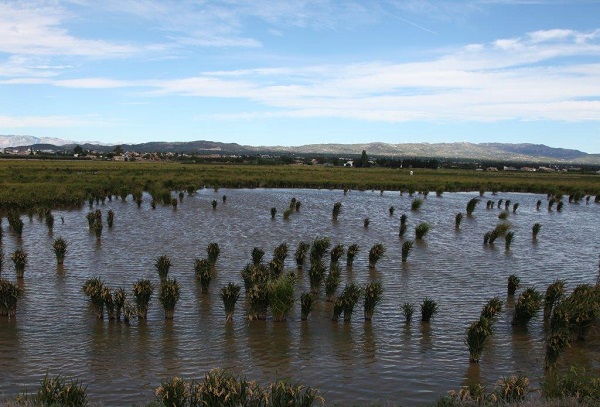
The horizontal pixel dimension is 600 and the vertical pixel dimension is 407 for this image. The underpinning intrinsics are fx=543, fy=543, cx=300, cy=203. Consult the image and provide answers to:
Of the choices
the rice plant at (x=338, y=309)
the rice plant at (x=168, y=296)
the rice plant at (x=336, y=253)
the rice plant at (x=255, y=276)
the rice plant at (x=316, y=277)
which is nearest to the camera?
the rice plant at (x=168, y=296)

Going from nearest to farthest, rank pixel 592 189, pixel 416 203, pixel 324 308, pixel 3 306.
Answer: pixel 3 306 < pixel 324 308 < pixel 416 203 < pixel 592 189

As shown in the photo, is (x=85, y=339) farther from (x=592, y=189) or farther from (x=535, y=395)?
(x=592, y=189)

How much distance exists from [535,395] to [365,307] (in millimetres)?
5402

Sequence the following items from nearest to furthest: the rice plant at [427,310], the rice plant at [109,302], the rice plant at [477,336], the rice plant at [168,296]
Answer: the rice plant at [477,336]
the rice plant at [109,302]
the rice plant at [168,296]
the rice plant at [427,310]

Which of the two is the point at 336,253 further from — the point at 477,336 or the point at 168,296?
the point at 477,336

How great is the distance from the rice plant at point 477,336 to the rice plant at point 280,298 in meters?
4.70

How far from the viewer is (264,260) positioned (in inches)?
896

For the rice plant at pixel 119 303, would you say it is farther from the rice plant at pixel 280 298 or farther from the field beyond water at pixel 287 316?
the rice plant at pixel 280 298

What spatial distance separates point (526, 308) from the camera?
47.4 ft

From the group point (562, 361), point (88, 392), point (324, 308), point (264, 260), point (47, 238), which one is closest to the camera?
point (88, 392)

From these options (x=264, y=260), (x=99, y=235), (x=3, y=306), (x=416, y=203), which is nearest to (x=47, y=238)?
(x=99, y=235)

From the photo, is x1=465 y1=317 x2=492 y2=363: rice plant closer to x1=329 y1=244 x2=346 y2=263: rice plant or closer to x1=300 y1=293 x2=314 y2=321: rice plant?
x1=300 y1=293 x2=314 y2=321: rice plant

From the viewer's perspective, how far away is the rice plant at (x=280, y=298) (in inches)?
563

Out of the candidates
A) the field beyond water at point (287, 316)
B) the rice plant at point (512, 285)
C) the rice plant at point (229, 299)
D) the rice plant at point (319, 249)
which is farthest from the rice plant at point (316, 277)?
the rice plant at point (512, 285)
